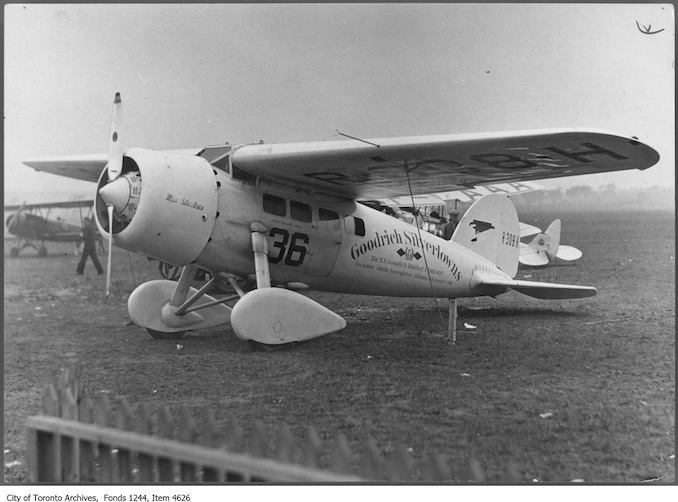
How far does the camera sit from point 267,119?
26.3 ft

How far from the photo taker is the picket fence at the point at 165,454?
2.48 meters

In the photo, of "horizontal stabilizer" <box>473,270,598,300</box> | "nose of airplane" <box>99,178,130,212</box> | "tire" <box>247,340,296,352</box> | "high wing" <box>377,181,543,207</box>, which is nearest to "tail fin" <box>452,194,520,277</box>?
"high wing" <box>377,181,543,207</box>

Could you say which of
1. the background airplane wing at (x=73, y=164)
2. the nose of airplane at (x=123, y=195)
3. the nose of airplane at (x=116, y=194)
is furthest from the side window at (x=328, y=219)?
the background airplane wing at (x=73, y=164)

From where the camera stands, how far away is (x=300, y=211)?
784cm

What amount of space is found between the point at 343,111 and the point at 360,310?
4398 mm

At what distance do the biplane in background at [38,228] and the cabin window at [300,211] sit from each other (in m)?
12.6

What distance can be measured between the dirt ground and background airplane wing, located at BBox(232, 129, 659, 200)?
6.71ft

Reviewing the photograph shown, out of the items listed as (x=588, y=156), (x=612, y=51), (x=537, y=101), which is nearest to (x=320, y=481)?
(x=588, y=156)

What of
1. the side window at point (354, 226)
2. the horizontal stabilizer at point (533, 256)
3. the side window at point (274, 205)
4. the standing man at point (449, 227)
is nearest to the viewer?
the side window at point (274, 205)

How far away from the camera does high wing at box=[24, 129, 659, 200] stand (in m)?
5.59

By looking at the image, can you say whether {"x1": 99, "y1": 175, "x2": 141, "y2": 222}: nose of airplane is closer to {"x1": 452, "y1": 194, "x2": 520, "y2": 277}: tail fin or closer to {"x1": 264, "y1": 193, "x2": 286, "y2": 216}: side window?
{"x1": 264, "y1": 193, "x2": 286, "y2": 216}: side window

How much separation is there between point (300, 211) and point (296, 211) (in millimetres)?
65

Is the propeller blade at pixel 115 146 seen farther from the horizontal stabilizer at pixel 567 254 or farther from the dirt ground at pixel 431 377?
the horizontal stabilizer at pixel 567 254
